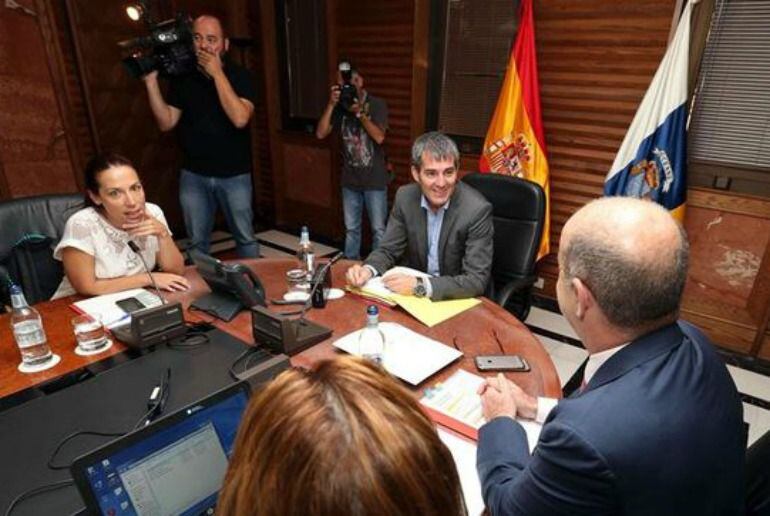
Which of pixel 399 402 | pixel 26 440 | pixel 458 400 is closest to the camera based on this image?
pixel 399 402

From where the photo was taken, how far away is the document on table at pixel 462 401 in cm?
110

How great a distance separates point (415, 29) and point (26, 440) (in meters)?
3.20

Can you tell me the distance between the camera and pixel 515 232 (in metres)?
2.12

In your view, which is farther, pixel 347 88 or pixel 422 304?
pixel 347 88

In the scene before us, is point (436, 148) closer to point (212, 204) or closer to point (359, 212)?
point (359, 212)

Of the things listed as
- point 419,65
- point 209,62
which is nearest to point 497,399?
point 209,62

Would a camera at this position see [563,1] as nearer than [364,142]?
Yes

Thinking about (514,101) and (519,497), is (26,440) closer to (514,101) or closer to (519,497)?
(519,497)

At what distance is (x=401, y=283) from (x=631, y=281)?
3.04ft

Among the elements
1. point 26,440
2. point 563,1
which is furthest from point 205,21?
point 26,440

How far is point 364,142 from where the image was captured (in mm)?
3311

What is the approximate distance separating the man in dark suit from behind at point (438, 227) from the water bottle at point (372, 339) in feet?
1.33

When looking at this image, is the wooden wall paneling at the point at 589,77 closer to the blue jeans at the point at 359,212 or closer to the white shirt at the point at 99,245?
the blue jeans at the point at 359,212

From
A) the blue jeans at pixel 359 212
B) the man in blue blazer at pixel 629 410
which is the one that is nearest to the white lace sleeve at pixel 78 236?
the man in blue blazer at pixel 629 410
